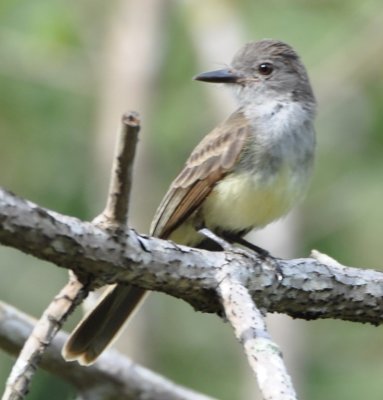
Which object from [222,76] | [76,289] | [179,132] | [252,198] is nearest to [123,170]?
[76,289]

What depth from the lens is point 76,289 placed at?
345 cm

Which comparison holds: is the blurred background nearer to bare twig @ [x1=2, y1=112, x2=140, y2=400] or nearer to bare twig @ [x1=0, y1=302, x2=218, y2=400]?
bare twig @ [x1=0, y1=302, x2=218, y2=400]

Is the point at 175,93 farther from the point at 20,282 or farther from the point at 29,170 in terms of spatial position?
the point at 20,282

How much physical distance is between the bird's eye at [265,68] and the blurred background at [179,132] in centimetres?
181

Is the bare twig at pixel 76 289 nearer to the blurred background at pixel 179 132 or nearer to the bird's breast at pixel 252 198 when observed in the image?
the bird's breast at pixel 252 198

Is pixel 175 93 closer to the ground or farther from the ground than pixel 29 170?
farther from the ground

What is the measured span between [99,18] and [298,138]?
487 cm

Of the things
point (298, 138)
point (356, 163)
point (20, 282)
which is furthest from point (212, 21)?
point (298, 138)

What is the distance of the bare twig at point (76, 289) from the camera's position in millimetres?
3146

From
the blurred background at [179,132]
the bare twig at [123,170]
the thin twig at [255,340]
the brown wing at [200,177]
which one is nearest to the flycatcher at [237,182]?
the brown wing at [200,177]

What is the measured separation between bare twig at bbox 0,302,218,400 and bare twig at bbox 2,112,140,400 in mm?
1211

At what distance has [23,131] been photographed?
9328mm

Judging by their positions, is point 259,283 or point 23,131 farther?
point 23,131

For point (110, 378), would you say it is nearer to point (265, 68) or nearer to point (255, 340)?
point (255, 340)
